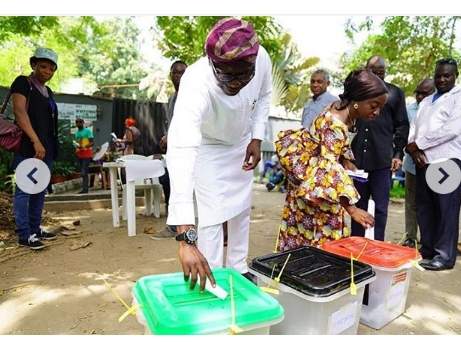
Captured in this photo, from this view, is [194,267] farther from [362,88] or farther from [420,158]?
[420,158]

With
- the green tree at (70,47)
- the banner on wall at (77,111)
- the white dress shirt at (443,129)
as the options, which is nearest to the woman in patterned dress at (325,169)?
the white dress shirt at (443,129)

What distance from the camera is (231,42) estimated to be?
1581 millimetres

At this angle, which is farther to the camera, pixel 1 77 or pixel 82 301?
pixel 1 77

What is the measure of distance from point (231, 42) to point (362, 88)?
101 cm

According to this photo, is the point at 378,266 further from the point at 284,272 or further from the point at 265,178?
the point at 265,178

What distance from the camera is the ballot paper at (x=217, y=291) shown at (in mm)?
1406

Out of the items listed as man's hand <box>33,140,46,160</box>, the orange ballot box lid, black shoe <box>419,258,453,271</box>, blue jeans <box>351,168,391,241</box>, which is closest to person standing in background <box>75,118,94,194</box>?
man's hand <box>33,140,46,160</box>

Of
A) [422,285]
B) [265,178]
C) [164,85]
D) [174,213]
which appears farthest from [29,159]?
[164,85]

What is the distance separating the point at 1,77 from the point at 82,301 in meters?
12.8

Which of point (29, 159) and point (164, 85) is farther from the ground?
point (164, 85)

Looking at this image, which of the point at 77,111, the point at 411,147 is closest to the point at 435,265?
the point at 411,147

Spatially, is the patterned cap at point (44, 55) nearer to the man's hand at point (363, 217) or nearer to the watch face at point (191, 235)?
the watch face at point (191, 235)

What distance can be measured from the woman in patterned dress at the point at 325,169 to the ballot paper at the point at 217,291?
0.95 m

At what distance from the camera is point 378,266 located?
2.09 m
